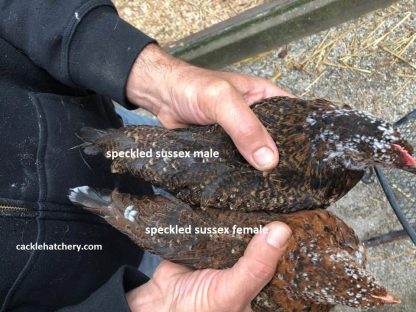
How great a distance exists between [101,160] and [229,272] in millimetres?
852

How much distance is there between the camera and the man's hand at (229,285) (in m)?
1.81

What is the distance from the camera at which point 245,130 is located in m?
1.97

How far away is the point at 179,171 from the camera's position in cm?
219

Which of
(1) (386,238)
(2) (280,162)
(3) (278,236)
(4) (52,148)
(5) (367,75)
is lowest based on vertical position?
(1) (386,238)

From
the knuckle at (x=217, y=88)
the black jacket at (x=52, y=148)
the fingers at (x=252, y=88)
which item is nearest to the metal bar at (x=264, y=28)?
the fingers at (x=252, y=88)

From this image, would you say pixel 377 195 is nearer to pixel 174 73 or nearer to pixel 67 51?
pixel 174 73

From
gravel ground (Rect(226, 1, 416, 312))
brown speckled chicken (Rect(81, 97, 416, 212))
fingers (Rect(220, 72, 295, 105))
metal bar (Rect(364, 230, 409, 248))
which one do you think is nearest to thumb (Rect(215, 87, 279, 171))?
brown speckled chicken (Rect(81, 97, 416, 212))

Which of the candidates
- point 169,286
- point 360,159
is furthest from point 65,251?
point 360,159

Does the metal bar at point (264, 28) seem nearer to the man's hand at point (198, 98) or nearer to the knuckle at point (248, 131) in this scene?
the man's hand at point (198, 98)

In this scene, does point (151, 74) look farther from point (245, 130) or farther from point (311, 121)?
point (311, 121)

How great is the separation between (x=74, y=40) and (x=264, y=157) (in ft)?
2.99

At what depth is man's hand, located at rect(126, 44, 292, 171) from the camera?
6.53 feet

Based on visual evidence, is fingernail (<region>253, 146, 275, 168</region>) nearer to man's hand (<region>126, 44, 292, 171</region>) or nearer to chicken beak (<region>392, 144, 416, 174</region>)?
man's hand (<region>126, 44, 292, 171</region>)

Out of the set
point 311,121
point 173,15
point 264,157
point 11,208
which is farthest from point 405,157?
point 173,15
